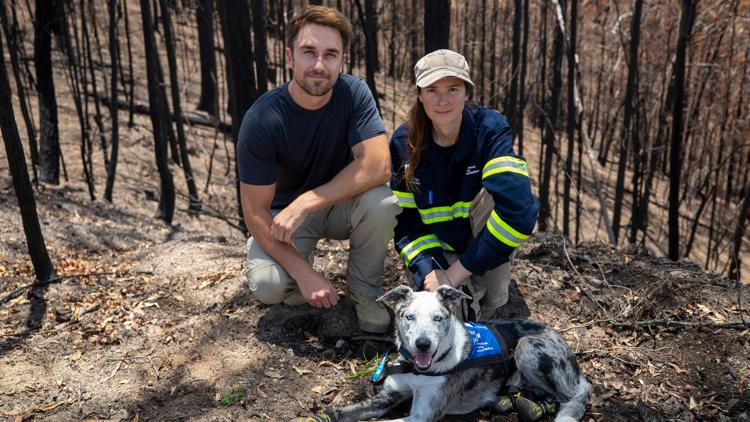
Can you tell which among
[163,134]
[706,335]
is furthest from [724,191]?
[163,134]

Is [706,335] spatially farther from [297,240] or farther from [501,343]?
[297,240]

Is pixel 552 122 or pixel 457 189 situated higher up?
pixel 457 189

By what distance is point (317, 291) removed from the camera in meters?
3.86

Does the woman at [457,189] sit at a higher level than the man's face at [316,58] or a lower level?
lower

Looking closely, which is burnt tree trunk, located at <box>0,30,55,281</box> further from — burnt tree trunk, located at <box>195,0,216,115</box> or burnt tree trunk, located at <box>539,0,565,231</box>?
burnt tree trunk, located at <box>195,0,216,115</box>

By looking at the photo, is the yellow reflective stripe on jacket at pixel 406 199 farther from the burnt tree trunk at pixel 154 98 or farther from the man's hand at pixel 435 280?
the burnt tree trunk at pixel 154 98

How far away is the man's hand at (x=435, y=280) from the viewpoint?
366cm

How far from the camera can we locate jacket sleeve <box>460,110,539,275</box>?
11.7 feet

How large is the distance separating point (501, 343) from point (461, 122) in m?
1.41

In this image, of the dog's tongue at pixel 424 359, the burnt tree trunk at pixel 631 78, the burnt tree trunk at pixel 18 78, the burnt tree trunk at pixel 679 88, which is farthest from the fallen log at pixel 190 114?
the dog's tongue at pixel 424 359

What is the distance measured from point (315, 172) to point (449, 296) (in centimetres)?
142

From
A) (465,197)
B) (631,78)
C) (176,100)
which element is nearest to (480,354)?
(465,197)

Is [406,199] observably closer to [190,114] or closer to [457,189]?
[457,189]

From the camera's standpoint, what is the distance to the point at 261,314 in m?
4.41
